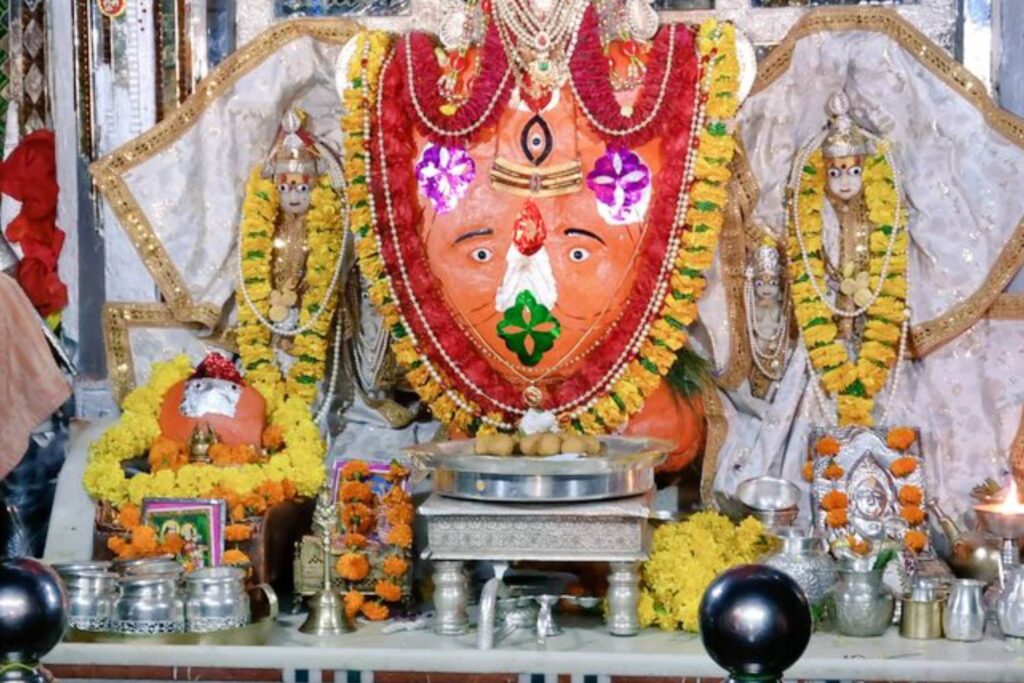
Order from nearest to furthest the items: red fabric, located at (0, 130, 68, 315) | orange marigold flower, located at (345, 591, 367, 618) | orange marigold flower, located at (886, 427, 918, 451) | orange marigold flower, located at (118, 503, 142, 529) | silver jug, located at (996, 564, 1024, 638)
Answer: silver jug, located at (996, 564, 1024, 638)
orange marigold flower, located at (345, 591, 367, 618)
orange marigold flower, located at (118, 503, 142, 529)
orange marigold flower, located at (886, 427, 918, 451)
red fabric, located at (0, 130, 68, 315)

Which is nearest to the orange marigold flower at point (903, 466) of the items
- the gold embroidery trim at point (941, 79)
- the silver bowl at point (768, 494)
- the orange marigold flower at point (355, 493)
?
the silver bowl at point (768, 494)

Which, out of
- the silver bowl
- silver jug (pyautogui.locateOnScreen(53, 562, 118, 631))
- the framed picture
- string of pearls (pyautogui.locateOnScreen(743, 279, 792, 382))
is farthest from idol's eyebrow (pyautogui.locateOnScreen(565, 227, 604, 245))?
silver jug (pyautogui.locateOnScreen(53, 562, 118, 631))

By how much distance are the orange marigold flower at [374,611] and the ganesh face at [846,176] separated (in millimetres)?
2400

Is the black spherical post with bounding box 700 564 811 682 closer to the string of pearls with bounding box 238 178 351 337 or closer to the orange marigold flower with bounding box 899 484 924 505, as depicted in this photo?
the orange marigold flower with bounding box 899 484 924 505

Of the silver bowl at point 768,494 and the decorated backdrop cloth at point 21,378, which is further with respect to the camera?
the decorated backdrop cloth at point 21,378

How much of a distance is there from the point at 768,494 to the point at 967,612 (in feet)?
2.90

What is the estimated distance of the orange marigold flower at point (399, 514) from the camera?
7.00 meters

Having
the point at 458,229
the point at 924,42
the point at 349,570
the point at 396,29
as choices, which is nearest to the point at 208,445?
the point at 349,570

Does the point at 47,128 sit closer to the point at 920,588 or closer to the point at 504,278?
the point at 504,278

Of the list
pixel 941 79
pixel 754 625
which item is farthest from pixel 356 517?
pixel 754 625

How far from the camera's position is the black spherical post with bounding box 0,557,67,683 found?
2.78 meters

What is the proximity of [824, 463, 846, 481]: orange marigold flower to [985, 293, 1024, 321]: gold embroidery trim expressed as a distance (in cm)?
92

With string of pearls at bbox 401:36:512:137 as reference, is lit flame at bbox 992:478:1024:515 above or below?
below

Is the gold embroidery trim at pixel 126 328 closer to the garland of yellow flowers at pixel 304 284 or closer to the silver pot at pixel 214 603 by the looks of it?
the garland of yellow flowers at pixel 304 284
